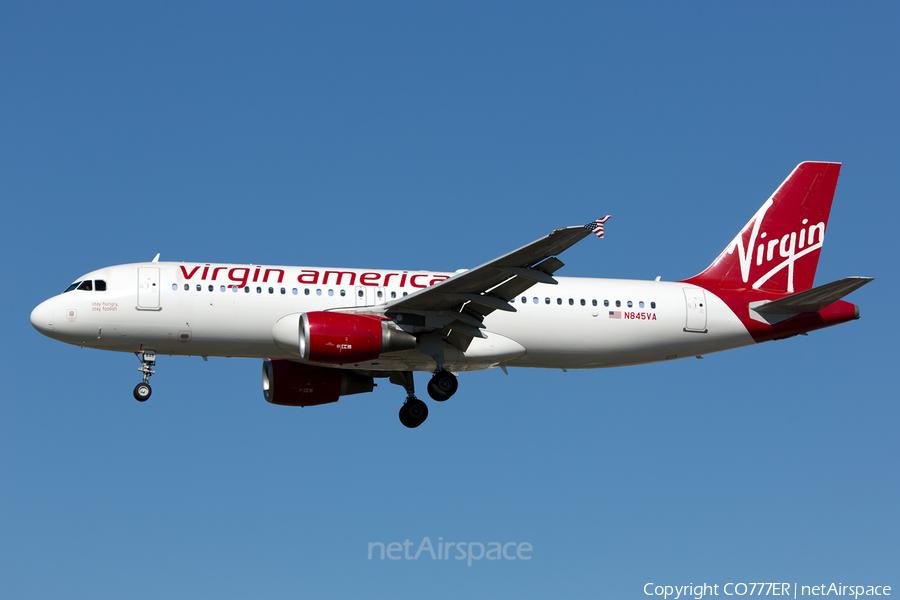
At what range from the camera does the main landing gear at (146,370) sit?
96.4 feet

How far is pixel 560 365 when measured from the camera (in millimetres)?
31438

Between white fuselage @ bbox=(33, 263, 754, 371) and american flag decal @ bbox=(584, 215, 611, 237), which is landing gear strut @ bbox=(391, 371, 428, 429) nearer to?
white fuselage @ bbox=(33, 263, 754, 371)

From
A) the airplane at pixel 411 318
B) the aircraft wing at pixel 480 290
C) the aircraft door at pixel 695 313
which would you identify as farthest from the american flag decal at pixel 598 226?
the aircraft door at pixel 695 313

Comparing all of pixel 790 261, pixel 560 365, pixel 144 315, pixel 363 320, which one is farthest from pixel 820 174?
pixel 144 315

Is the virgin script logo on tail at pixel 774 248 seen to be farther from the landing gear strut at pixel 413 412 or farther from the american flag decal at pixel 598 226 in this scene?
the american flag decal at pixel 598 226

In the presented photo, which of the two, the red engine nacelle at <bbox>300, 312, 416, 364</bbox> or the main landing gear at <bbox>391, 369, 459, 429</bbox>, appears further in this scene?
the main landing gear at <bbox>391, 369, 459, 429</bbox>

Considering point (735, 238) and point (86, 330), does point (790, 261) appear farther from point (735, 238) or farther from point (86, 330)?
point (86, 330)

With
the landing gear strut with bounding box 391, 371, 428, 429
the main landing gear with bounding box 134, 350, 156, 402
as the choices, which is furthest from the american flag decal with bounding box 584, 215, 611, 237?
the main landing gear with bounding box 134, 350, 156, 402

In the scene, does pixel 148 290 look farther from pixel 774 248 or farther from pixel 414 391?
pixel 774 248

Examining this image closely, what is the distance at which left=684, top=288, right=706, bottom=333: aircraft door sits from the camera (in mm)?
31859

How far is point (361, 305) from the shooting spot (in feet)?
98.7

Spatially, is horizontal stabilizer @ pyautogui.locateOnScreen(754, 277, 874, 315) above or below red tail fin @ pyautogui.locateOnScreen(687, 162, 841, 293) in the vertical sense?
below

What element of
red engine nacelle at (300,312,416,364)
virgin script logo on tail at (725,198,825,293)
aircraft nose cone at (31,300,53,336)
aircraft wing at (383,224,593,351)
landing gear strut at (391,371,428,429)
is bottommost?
landing gear strut at (391,371,428,429)

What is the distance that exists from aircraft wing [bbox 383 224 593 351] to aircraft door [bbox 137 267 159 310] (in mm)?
6512
